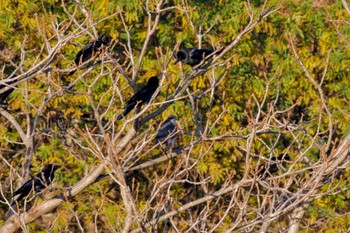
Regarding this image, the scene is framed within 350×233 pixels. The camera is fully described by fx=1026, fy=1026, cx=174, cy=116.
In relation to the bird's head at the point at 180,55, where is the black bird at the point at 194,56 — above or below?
above

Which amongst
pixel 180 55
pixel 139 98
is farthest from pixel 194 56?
pixel 139 98

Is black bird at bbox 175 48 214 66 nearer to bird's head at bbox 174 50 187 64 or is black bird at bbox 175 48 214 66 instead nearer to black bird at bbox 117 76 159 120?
bird's head at bbox 174 50 187 64

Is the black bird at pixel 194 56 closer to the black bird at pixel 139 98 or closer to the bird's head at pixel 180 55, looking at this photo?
the bird's head at pixel 180 55

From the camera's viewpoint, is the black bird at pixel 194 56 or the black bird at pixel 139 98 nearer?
the black bird at pixel 139 98

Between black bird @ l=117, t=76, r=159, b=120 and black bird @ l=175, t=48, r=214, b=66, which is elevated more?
black bird @ l=117, t=76, r=159, b=120

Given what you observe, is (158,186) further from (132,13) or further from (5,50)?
(5,50)

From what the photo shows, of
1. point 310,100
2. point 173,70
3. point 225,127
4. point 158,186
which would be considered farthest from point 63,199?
point 310,100

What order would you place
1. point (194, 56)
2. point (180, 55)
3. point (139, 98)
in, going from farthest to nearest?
point (180, 55) < point (194, 56) < point (139, 98)

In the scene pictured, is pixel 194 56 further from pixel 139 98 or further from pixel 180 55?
pixel 139 98

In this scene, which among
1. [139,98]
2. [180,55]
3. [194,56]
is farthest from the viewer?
[180,55]

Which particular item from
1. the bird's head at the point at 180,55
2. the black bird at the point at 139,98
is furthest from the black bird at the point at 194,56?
the black bird at the point at 139,98

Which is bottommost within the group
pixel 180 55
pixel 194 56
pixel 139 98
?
pixel 180 55

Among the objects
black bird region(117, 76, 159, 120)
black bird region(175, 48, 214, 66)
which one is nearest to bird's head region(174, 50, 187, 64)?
black bird region(175, 48, 214, 66)

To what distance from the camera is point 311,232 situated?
46.3 ft
